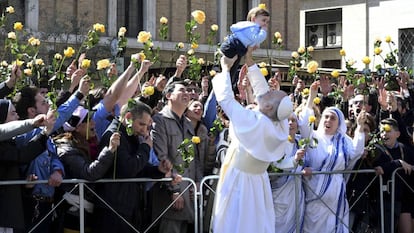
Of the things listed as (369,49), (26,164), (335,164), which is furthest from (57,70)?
(369,49)

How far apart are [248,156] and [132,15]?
73.4ft

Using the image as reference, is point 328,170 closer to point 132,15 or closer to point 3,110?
point 3,110

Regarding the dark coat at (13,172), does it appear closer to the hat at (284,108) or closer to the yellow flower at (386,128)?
the hat at (284,108)

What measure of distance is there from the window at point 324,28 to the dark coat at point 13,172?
109 ft

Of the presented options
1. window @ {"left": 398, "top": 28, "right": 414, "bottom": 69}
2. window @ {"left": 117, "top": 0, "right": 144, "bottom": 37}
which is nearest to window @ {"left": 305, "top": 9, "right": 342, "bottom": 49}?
window @ {"left": 398, "top": 28, "right": 414, "bottom": 69}

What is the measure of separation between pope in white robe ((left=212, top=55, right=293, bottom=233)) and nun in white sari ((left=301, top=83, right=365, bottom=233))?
1.80 metres

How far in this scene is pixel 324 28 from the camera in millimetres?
39844

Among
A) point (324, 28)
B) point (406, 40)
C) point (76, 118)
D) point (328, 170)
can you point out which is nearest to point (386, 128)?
point (328, 170)

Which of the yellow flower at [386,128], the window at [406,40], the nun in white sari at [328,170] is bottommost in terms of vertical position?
the nun in white sari at [328,170]

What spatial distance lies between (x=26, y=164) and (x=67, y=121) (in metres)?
0.67

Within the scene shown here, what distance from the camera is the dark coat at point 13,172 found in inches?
281

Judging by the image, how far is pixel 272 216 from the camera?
25.1 ft

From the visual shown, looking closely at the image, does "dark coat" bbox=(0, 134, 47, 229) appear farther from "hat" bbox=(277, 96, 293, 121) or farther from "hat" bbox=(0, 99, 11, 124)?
"hat" bbox=(277, 96, 293, 121)

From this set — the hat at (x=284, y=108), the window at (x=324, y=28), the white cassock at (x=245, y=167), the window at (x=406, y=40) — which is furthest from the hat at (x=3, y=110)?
the window at (x=324, y=28)
